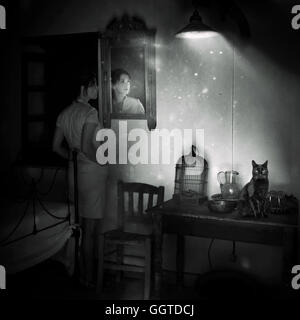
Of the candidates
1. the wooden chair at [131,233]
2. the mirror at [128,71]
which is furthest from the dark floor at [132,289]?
the mirror at [128,71]

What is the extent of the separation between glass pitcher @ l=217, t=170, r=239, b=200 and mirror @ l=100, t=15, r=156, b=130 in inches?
35.0

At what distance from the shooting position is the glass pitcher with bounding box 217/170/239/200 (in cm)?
401

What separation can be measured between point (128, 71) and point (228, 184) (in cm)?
154

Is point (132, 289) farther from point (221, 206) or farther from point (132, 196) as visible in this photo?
point (221, 206)

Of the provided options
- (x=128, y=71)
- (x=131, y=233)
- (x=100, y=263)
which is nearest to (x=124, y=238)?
(x=131, y=233)

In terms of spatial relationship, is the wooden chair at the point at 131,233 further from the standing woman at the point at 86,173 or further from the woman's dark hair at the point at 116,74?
the woman's dark hair at the point at 116,74

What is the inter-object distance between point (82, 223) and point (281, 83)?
7.55ft

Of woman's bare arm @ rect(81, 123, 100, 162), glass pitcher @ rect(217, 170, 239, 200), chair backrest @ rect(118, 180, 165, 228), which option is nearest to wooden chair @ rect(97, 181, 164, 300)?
chair backrest @ rect(118, 180, 165, 228)

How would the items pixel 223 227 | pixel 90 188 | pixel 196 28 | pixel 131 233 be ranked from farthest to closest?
pixel 90 188
pixel 131 233
pixel 223 227
pixel 196 28

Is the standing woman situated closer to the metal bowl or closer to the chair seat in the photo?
the chair seat

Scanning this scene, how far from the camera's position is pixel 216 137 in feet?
14.3

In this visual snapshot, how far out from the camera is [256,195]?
373 centimetres

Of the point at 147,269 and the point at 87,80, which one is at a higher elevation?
the point at 87,80

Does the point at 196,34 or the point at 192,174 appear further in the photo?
the point at 192,174
